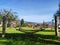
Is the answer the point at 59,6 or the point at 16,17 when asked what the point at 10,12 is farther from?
the point at 59,6

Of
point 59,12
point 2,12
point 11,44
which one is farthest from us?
point 2,12

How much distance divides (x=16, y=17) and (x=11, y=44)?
2489 inches

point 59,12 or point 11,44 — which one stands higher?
point 59,12

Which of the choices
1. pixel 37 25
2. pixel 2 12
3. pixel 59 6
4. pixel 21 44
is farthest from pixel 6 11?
pixel 21 44

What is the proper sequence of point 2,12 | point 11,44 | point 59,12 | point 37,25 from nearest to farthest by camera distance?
point 11,44 → point 59,12 → point 37,25 → point 2,12

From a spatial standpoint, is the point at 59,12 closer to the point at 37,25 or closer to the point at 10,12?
the point at 37,25

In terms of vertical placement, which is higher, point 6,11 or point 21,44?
point 6,11

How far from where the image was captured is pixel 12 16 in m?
70.6

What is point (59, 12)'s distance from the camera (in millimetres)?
22859

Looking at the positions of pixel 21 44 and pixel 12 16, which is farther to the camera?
pixel 12 16

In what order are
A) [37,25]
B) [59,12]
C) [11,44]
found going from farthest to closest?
[37,25] < [59,12] < [11,44]

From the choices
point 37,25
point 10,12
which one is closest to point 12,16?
point 10,12

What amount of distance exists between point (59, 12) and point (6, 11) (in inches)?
A: 1920

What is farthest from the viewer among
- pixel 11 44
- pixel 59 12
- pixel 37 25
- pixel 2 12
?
pixel 2 12
